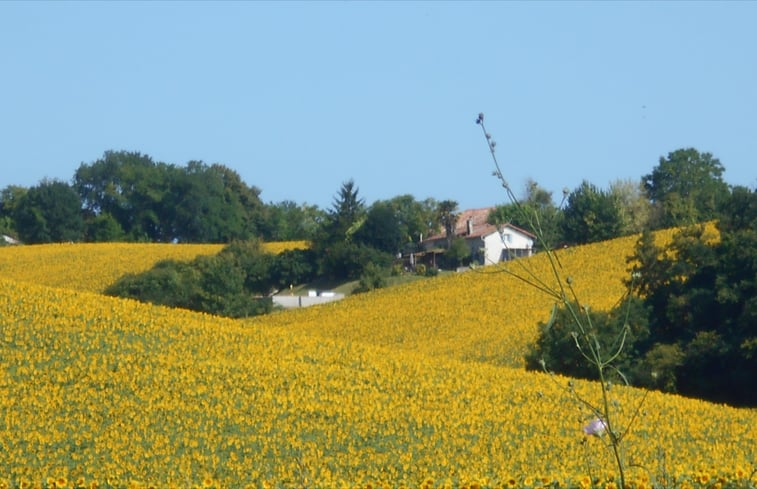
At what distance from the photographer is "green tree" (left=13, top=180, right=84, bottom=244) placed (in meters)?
103

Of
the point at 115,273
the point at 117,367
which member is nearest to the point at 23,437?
the point at 117,367

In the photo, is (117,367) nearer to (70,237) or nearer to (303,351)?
(303,351)

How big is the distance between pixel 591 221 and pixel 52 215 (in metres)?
51.3

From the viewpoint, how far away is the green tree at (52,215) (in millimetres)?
102750

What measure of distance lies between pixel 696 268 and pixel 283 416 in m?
15.6

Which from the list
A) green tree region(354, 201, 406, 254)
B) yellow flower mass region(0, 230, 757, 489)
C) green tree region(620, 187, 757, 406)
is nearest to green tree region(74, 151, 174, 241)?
green tree region(354, 201, 406, 254)

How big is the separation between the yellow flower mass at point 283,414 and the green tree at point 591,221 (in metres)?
36.6

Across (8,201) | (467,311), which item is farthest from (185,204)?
(467,311)

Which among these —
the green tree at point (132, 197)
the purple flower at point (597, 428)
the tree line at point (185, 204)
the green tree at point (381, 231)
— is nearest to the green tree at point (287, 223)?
the tree line at point (185, 204)

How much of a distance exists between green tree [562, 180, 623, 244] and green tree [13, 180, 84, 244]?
47748 millimetres

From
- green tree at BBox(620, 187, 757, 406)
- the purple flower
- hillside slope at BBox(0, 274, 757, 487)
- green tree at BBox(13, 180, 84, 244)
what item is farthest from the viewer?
green tree at BBox(13, 180, 84, 244)

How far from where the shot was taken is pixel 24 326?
2831 centimetres

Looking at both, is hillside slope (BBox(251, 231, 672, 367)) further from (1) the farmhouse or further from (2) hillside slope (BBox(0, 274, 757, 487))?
(1) the farmhouse

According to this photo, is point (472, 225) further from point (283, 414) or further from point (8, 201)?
point (283, 414)
